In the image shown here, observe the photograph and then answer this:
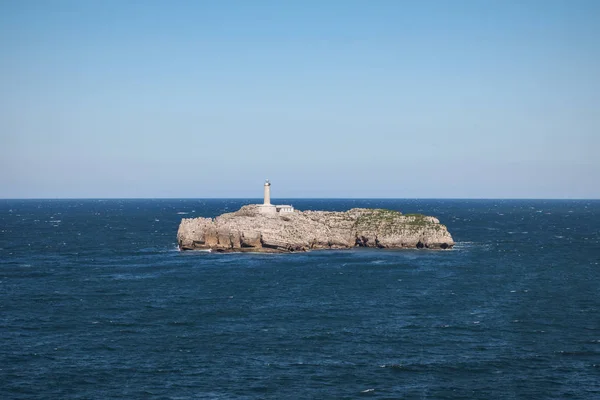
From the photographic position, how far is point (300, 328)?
55.5 meters

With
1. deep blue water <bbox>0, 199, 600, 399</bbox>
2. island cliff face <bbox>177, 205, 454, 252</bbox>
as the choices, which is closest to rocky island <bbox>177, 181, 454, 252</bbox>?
island cliff face <bbox>177, 205, 454, 252</bbox>

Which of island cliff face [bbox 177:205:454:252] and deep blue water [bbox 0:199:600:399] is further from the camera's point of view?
island cliff face [bbox 177:205:454:252]

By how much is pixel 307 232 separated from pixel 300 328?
5974 cm

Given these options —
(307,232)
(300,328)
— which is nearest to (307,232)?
(307,232)

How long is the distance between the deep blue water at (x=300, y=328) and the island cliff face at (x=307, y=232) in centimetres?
871

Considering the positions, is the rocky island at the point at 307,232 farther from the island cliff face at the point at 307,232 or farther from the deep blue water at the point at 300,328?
the deep blue water at the point at 300,328

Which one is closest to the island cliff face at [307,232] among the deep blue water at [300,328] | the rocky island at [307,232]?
the rocky island at [307,232]

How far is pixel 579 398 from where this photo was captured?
39344 millimetres

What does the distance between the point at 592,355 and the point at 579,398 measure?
9.36 meters

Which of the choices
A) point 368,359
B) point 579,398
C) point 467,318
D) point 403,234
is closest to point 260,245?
point 403,234

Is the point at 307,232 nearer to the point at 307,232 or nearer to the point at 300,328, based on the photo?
the point at 307,232

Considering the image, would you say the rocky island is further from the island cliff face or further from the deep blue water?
the deep blue water

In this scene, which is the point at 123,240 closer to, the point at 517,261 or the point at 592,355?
the point at 517,261

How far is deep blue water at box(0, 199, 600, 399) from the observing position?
137ft
